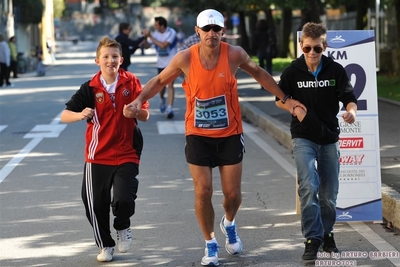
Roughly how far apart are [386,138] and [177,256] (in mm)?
7198

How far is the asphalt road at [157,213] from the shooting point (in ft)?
23.3

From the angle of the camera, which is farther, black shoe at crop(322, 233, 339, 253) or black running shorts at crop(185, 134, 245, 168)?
black shoe at crop(322, 233, 339, 253)

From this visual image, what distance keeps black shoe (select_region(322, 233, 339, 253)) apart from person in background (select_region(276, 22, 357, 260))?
192mm

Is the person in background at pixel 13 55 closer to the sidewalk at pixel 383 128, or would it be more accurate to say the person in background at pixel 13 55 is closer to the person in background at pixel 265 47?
the person in background at pixel 265 47

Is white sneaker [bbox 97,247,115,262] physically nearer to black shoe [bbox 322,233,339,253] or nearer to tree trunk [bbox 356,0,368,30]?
black shoe [bbox 322,233,339,253]

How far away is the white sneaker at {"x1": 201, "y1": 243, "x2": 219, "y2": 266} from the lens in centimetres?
662

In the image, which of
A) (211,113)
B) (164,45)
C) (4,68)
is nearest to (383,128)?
(164,45)

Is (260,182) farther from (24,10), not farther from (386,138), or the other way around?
(24,10)

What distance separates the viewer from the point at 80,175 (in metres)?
11.4

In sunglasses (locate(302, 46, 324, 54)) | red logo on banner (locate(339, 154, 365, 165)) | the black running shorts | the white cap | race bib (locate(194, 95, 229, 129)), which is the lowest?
red logo on banner (locate(339, 154, 365, 165))

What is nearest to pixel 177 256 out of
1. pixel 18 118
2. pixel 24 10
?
pixel 18 118

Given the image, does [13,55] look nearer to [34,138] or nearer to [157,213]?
[34,138]

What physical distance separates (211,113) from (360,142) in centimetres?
211

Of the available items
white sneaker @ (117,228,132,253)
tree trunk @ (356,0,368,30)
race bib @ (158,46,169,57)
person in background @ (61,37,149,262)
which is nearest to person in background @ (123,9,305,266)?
person in background @ (61,37,149,262)
